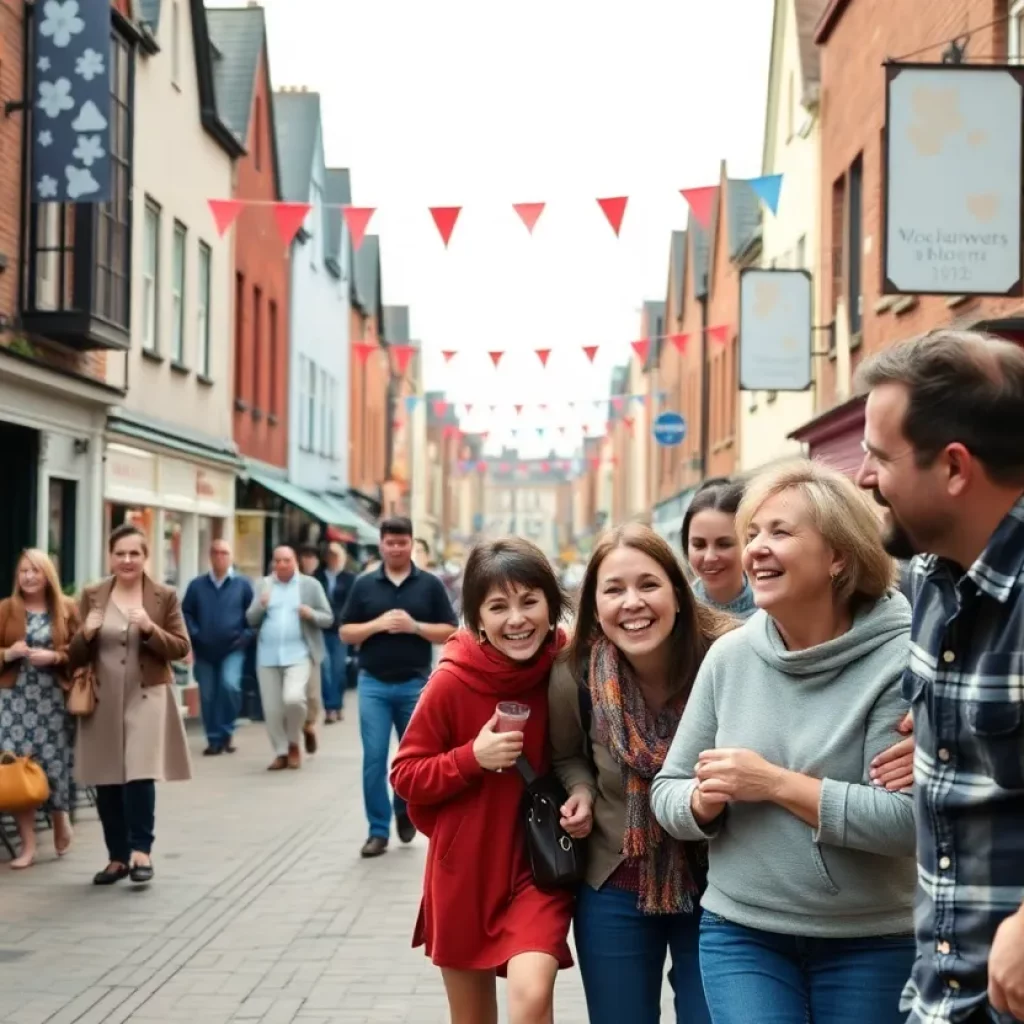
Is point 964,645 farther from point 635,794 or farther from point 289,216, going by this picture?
point 289,216

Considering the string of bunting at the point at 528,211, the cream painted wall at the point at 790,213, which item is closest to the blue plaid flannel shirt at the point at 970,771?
the string of bunting at the point at 528,211

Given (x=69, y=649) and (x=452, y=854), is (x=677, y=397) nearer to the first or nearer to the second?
(x=69, y=649)

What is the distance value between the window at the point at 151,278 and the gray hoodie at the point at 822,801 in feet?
59.7

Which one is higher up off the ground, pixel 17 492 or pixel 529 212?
pixel 529 212

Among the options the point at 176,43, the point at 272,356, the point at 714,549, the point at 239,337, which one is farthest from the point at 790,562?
the point at 272,356

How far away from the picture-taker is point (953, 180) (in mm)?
11086

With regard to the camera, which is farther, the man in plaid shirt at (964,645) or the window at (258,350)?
the window at (258,350)

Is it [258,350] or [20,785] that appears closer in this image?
[20,785]

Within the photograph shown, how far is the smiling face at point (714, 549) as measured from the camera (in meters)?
5.59

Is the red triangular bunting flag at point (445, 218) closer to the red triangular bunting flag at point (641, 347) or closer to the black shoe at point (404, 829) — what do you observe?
the black shoe at point (404, 829)

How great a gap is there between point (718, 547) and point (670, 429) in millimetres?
29041

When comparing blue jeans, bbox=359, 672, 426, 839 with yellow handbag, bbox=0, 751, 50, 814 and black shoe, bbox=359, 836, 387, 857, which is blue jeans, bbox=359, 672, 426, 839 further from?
yellow handbag, bbox=0, 751, 50, 814

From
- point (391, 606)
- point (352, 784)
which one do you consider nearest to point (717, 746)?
point (391, 606)

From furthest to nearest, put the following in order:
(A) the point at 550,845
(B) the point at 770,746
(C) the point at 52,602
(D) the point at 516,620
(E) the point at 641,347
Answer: (E) the point at 641,347
(C) the point at 52,602
(D) the point at 516,620
(A) the point at 550,845
(B) the point at 770,746
